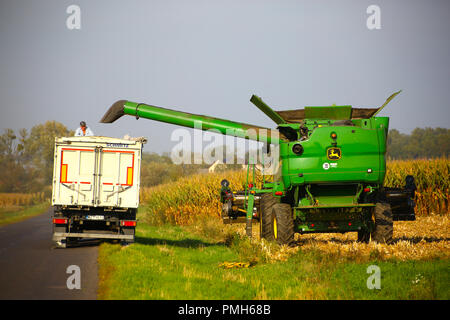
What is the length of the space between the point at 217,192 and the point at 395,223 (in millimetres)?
9677

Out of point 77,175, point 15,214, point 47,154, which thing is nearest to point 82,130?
point 77,175

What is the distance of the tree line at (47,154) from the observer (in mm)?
71863

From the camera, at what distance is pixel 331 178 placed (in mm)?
11617

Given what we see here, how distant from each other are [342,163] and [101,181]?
7.15 metres

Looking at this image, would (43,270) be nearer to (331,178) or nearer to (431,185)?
(331,178)

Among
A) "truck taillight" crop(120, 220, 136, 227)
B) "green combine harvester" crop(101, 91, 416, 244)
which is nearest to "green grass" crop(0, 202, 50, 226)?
"truck taillight" crop(120, 220, 136, 227)

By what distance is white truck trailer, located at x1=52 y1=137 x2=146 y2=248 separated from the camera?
1480 centimetres

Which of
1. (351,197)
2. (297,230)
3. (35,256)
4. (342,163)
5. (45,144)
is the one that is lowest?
(35,256)

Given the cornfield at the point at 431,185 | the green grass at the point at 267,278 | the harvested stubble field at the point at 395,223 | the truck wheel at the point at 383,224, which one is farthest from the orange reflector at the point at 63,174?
the cornfield at the point at 431,185

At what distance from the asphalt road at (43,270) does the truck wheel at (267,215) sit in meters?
4.46

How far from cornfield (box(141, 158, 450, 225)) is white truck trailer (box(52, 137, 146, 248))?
11.4 meters
